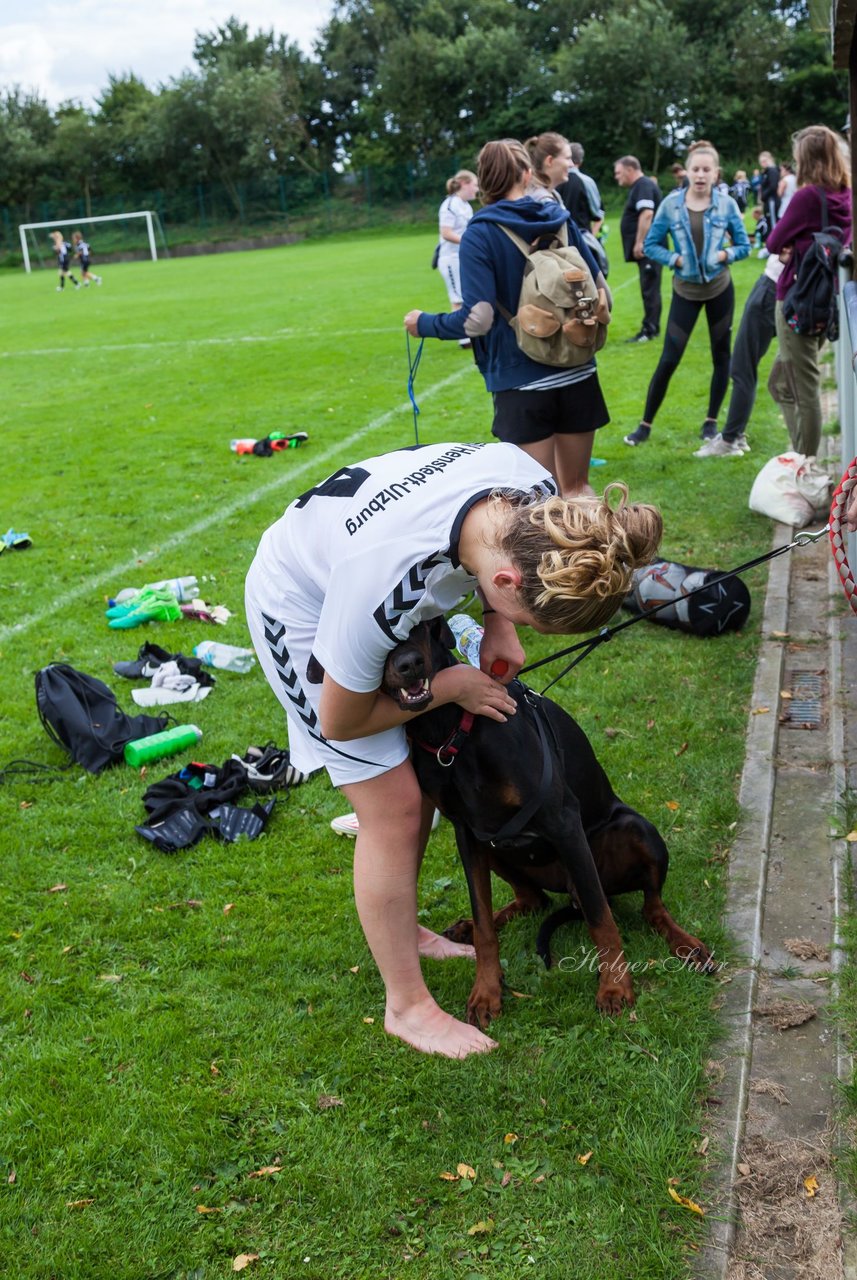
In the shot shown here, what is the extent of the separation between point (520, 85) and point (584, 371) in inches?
2234

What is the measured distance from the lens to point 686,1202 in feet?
8.29

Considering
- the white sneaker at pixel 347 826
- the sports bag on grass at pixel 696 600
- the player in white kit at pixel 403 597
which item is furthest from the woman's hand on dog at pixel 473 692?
the sports bag on grass at pixel 696 600

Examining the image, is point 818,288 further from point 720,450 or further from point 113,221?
point 113,221

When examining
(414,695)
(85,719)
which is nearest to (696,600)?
(85,719)

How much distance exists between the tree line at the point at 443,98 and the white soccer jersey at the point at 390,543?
4940cm

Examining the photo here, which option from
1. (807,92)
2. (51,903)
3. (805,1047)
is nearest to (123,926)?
(51,903)

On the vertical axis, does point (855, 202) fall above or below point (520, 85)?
below

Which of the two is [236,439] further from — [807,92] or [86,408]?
[807,92]

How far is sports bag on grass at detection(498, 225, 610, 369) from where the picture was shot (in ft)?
17.6

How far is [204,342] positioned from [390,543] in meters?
16.7

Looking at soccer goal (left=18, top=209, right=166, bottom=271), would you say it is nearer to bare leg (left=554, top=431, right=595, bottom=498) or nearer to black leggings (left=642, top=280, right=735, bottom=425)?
black leggings (left=642, top=280, right=735, bottom=425)

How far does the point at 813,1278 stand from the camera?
235 cm

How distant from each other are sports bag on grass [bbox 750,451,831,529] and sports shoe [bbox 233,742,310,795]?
13.0ft

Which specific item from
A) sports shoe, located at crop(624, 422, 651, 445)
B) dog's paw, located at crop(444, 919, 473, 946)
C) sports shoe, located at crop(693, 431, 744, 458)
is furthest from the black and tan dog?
sports shoe, located at crop(624, 422, 651, 445)
